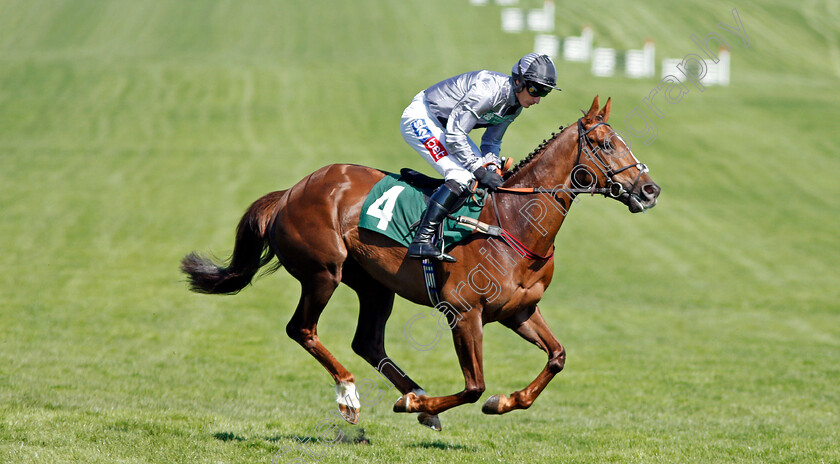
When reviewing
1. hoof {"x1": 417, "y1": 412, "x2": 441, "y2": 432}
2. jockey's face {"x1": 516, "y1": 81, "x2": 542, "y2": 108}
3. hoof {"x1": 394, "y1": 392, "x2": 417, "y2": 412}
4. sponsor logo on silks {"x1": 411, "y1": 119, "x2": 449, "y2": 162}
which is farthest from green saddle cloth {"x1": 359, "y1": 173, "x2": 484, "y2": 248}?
hoof {"x1": 417, "y1": 412, "x2": 441, "y2": 432}

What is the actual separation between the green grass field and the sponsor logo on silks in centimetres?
249

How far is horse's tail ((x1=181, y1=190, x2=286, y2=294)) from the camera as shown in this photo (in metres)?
7.79

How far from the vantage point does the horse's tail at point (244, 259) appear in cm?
779

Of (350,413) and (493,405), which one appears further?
(350,413)

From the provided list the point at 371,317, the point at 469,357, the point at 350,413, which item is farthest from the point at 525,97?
the point at 350,413

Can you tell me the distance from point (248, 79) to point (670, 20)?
24.8 metres

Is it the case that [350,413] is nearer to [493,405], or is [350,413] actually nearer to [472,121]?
[493,405]

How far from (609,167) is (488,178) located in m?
0.94

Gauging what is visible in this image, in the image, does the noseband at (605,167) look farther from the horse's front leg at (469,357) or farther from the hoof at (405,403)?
the hoof at (405,403)

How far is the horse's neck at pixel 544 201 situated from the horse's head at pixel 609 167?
10 cm

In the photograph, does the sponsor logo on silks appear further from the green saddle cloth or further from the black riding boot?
the black riding boot

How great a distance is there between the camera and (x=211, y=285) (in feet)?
26.1

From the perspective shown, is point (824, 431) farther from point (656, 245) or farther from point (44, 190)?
point (44, 190)

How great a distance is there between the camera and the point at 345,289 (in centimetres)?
1962
